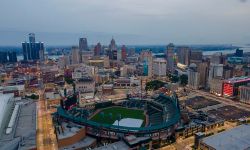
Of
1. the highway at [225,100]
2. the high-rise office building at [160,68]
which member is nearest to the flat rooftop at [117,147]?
the highway at [225,100]

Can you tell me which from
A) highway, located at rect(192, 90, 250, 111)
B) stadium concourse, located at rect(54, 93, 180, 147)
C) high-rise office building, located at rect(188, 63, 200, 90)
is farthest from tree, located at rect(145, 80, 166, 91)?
stadium concourse, located at rect(54, 93, 180, 147)

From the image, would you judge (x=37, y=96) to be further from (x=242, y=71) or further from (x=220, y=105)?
(x=242, y=71)

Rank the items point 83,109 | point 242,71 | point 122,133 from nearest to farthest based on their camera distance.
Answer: point 122,133 < point 83,109 < point 242,71

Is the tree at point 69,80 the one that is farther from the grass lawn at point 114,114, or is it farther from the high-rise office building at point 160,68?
the high-rise office building at point 160,68

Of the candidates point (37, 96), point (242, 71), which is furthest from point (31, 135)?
point (242, 71)

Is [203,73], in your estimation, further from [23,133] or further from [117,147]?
[23,133]

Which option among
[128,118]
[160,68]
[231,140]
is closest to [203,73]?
[160,68]
